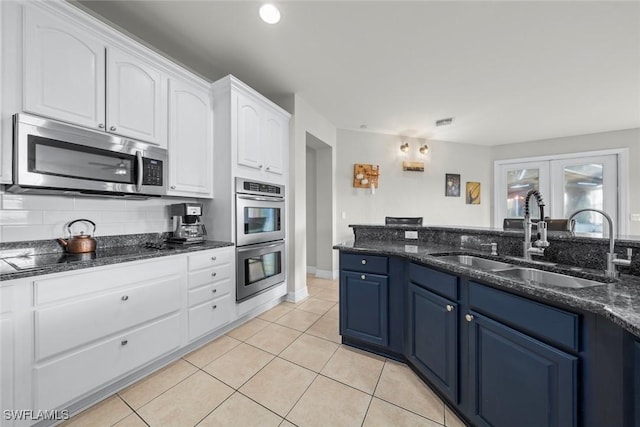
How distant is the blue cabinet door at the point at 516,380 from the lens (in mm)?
882

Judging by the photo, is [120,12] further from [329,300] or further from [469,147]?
[469,147]

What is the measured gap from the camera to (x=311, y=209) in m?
4.43

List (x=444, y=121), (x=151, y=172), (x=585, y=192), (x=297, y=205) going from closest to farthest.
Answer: (x=151, y=172) < (x=297, y=205) < (x=444, y=121) < (x=585, y=192)

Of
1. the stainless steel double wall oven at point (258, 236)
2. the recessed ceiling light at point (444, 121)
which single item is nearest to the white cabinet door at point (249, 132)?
the stainless steel double wall oven at point (258, 236)

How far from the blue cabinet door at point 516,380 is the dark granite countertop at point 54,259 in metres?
2.01

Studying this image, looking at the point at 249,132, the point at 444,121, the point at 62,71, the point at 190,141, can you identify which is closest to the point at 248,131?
the point at 249,132

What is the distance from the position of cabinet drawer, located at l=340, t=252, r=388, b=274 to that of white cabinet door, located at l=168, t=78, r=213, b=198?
4.86 ft

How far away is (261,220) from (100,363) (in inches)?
63.7

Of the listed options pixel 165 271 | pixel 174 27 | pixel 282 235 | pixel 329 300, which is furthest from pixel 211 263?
pixel 174 27

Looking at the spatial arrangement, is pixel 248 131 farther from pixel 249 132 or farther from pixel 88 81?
pixel 88 81

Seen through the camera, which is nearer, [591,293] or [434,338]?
[591,293]

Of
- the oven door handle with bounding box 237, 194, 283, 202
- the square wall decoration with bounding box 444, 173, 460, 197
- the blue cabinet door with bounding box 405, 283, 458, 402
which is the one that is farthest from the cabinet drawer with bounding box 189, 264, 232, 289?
the square wall decoration with bounding box 444, 173, 460, 197

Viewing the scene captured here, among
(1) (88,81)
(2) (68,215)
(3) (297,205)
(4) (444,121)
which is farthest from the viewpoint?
(4) (444,121)

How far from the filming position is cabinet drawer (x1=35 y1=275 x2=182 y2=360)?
4.06ft
